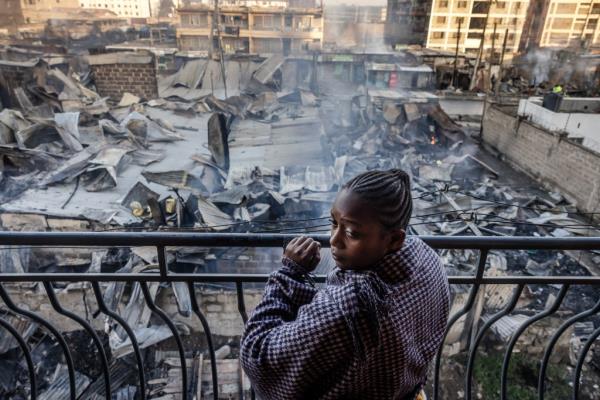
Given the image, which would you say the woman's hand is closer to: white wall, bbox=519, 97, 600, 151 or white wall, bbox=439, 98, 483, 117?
white wall, bbox=519, 97, 600, 151

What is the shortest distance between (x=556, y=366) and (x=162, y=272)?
9.30 meters

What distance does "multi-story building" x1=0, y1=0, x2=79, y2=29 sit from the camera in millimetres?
47438

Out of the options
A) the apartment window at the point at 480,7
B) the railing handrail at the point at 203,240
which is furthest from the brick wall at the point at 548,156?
the apartment window at the point at 480,7

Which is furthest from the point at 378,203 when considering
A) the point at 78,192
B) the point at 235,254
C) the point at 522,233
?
the point at 522,233

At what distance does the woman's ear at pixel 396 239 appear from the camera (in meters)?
1.02

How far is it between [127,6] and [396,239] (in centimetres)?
9587

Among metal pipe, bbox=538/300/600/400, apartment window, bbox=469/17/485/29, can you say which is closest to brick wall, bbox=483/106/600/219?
metal pipe, bbox=538/300/600/400

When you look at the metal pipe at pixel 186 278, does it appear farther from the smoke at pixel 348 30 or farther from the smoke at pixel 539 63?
the smoke at pixel 348 30

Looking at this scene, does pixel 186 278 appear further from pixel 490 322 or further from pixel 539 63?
pixel 539 63

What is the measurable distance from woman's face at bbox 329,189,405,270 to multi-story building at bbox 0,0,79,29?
202ft

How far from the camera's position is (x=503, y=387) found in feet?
6.36

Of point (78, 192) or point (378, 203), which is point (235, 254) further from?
point (378, 203)

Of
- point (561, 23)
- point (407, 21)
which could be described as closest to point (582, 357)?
point (407, 21)

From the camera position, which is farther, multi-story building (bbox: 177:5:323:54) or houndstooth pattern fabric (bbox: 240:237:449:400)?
multi-story building (bbox: 177:5:323:54)
